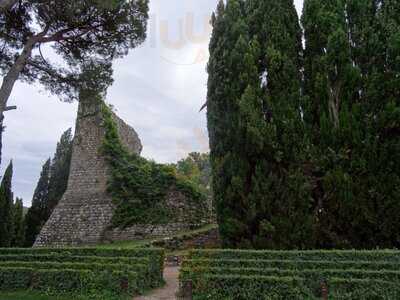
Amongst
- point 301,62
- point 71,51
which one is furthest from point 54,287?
point 301,62

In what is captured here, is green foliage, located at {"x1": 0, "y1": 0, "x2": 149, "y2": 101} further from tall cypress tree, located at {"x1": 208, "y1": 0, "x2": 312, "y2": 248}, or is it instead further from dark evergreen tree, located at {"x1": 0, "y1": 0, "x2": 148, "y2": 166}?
tall cypress tree, located at {"x1": 208, "y1": 0, "x2": 312, "y2": 248}

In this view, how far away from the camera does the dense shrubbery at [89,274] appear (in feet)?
20.0

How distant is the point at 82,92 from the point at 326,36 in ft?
23.7

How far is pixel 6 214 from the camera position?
17.2 m

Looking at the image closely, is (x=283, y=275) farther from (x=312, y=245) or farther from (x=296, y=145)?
(x=296, y=145)

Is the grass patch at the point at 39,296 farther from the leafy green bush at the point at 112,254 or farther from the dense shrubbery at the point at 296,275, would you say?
the dense shrubbery at the point at 296,275

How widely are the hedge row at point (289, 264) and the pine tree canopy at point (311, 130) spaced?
164 centimetres

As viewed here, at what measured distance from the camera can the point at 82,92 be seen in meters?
10.1

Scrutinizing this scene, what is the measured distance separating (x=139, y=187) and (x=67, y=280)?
8702mm

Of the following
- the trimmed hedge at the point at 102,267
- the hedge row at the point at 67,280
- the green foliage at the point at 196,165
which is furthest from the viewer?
the green foliage at the point at 196,165

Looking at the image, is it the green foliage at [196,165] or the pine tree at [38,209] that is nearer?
the pine tree at [38,209]

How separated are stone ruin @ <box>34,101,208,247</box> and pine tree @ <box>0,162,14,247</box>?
340 centimetres

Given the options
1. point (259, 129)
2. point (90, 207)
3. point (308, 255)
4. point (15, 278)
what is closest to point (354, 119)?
point (259, 129)

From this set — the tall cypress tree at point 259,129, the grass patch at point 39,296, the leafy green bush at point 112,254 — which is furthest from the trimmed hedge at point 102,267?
the tall cypress tree at point 259,129
